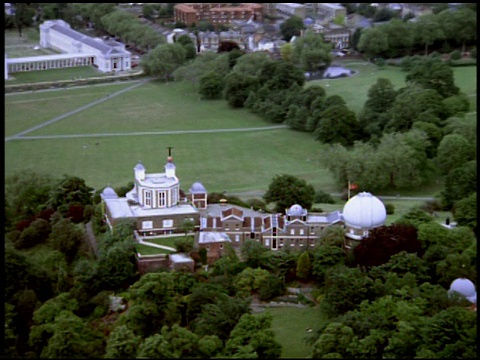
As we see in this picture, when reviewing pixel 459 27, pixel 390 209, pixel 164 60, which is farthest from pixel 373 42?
pixel 390 209

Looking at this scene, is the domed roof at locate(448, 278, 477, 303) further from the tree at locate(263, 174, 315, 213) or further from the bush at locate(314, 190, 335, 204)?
the bush at locate(314, 190, 335, 204)

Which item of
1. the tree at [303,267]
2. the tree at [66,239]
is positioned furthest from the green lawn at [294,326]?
the tree at [66,239]

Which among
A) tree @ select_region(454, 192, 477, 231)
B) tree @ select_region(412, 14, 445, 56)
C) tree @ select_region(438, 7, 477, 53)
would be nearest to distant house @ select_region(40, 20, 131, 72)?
tree @ select_region(412, 14, 445, 56)

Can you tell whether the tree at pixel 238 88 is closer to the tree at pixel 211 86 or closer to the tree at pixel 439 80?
the tree at pixel 211 86

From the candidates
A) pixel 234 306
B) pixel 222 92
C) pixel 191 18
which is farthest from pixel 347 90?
pixel 234 306

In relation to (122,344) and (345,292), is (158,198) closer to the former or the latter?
(345,292)

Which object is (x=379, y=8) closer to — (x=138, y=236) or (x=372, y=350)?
(x=138, y=236)
